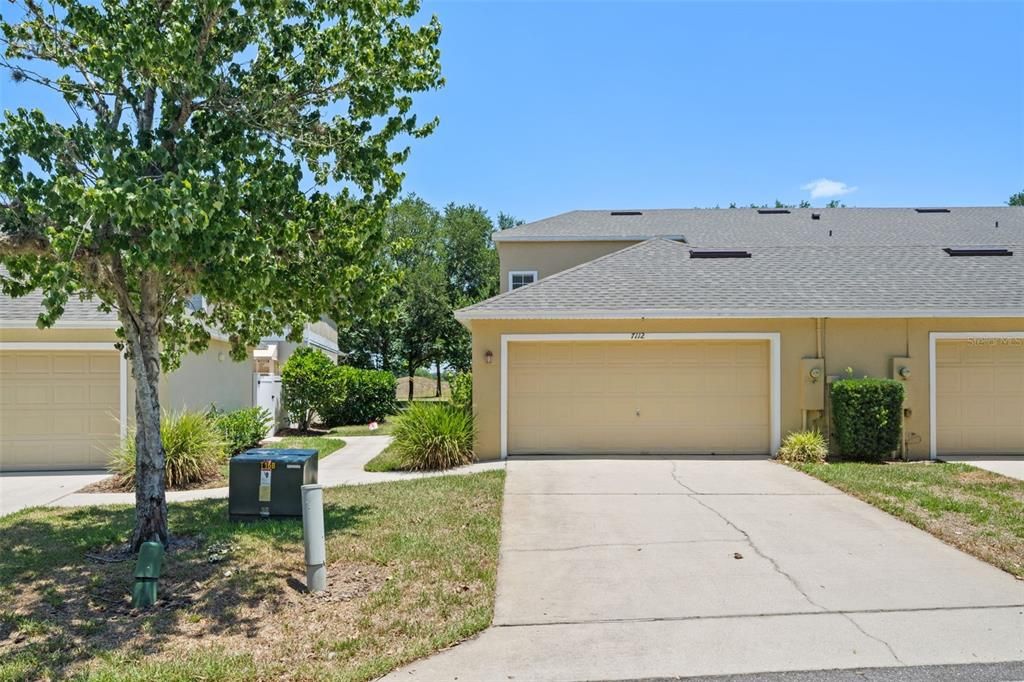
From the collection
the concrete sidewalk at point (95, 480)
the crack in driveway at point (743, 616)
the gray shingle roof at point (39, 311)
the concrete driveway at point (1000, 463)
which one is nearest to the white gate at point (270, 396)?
the concrete sidewalk at point (95, 480)

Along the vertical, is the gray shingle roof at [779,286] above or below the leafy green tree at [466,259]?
below

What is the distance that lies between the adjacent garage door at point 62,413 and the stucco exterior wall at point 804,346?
21.8ft

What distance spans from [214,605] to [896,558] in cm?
612

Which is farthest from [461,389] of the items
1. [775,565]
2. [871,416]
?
[775,565]

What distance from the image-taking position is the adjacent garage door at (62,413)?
1285 cm

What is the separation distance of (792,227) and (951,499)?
49.1 feet

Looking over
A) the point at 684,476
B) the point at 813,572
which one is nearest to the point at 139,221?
the point at 813,572

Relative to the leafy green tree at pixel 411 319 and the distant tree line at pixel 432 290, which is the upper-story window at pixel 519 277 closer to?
the distant tree line at pixel 432 290

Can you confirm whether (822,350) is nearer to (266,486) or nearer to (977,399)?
(977,399)

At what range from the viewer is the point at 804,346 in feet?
43.4

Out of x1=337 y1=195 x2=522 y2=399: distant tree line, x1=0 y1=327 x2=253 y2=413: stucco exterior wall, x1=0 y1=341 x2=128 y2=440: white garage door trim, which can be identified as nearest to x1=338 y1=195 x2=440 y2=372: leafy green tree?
x1=337 y1=195 x2=522 y2=399: distant tree line

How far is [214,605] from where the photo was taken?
5672mm

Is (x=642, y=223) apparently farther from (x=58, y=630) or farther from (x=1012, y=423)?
(x=58, y=630)

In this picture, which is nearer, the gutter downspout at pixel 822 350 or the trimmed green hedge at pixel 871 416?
the trimmed green hedge at pixel 871 416
